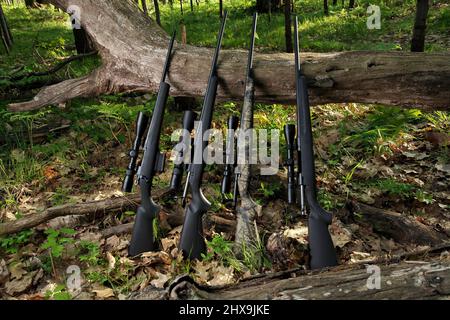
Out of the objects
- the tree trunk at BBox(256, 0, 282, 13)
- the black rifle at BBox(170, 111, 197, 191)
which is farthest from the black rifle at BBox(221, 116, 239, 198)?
the tree trunk at BBox(256, 0, 282, 13)

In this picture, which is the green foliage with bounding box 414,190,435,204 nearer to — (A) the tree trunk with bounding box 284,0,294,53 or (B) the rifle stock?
(B) the rifle stock

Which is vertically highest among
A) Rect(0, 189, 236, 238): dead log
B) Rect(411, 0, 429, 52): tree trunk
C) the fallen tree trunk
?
Rect(411, 0, 429, 52): tree trunk

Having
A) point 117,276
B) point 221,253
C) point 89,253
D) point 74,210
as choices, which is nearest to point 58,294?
point 117,276

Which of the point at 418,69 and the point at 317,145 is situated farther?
the point at 317,145

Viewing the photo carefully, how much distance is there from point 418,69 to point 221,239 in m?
2.65

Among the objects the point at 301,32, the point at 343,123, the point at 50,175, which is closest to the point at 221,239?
the point at 50,175

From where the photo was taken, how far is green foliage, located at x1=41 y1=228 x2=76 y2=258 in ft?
12.2

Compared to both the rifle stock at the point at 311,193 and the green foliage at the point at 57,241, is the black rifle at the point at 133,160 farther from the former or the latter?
the rifle stock at the point at 311,193

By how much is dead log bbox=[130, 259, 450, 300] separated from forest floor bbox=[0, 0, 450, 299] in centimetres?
75

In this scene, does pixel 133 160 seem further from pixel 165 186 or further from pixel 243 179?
pixel 243 179

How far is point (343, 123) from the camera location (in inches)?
247

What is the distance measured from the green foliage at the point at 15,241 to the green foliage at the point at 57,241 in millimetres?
195
